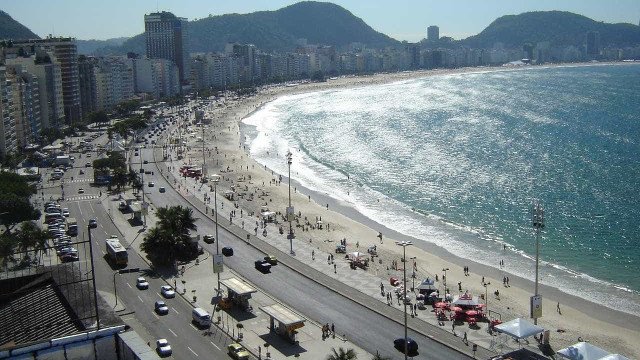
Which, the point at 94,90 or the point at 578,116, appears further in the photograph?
the point at 94,90

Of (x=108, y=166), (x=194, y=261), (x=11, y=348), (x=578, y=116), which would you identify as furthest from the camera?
(x=578, y=116)

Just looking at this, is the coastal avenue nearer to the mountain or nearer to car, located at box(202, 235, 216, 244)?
car, located at box(202, 235, 216, 244)

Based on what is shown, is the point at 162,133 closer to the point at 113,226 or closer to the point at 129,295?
the point at 113,226

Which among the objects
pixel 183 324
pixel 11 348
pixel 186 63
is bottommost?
pixel 183 324

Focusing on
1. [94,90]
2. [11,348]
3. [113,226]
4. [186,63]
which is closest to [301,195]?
[113,226]

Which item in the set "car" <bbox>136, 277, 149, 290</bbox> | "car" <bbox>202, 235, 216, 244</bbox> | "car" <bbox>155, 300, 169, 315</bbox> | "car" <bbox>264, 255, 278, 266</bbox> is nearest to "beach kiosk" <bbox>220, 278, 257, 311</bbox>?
"car" <bbox>155, 300, 169, 315</bbox>

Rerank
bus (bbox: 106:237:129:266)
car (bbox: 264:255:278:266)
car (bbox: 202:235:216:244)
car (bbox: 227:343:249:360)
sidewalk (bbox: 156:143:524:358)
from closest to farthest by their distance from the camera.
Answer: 1. car (bbox: 227:343:249:360)
2. sidewalk (bbox: 156:143:524:358)
3. bus (bbox: 106:237:129:266)
4. car (bbox: 264:255:278:266)
5. car (bbox: 202:235:216:244)
